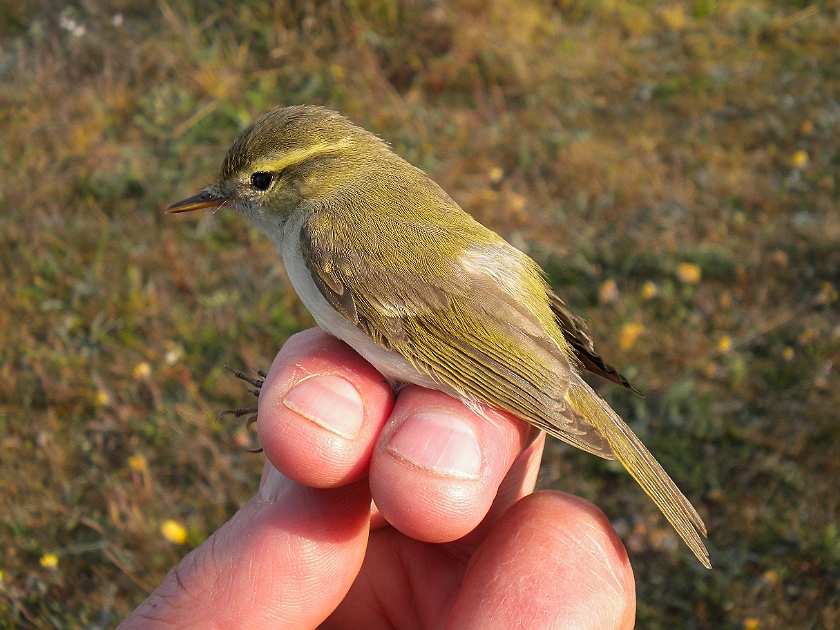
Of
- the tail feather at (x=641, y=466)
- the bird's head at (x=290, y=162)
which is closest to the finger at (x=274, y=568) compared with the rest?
the tail feather at (x=641, y=466)

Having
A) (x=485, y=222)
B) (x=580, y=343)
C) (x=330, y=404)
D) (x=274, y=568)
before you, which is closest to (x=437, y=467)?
(x=330, y=404)

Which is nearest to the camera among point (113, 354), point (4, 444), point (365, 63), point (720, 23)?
point (4, 444)

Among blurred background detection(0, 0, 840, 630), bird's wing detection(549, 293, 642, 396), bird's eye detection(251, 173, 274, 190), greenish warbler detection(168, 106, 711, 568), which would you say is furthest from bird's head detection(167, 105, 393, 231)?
blurred background detection(0, 0, 840, 630)

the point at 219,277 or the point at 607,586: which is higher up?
the point at 607,586

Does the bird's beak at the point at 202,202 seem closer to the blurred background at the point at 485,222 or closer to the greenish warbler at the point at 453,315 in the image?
the greenish warbler at the point at 453,315

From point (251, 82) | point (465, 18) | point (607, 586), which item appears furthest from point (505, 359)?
point (465, 18)

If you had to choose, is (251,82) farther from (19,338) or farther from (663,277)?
(663,277)

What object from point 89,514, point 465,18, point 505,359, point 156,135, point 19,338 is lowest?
point 89,514
